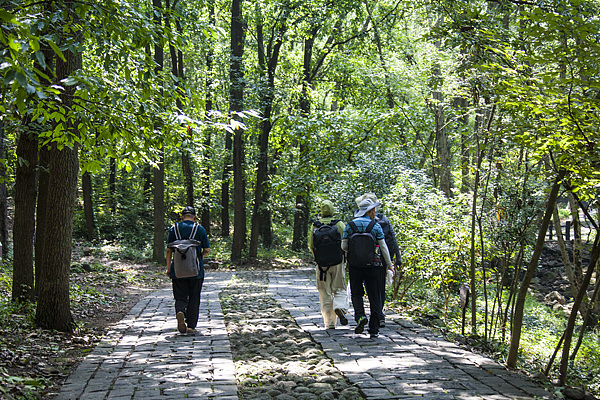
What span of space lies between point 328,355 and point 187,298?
286 cm

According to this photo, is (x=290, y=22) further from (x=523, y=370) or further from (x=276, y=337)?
(x=523, y=370)

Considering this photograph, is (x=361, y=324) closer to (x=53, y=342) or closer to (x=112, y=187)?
(x=53, y=342)

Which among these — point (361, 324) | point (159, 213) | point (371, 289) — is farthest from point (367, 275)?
point (159, 213)

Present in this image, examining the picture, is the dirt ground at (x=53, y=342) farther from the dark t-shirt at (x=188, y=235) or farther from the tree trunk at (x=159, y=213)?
the tree trunk at (x=159, y=213)

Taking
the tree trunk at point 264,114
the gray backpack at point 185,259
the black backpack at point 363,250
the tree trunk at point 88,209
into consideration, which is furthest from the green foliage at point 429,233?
the tree trunk at point 88,209

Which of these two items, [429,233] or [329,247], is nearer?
[329,247]

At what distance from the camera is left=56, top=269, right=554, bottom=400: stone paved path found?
5.15 metres

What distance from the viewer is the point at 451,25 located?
7480 mm

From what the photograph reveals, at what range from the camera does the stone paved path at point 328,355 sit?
5.15 metres

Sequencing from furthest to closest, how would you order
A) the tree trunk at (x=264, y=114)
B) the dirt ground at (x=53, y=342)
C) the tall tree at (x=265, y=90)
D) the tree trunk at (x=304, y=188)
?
the tree trunk at (x=264, y=114) < the tall tree at (x=265, y=90) < the tree trunk at (x=304, y=188) < the dirt ground at (x=53, y=342)

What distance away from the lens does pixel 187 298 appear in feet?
27.3

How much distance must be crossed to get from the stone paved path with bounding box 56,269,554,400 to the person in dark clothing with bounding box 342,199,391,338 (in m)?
0.28

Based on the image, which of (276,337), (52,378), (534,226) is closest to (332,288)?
(276,337)

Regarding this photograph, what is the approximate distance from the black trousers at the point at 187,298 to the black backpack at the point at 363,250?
2.62m
